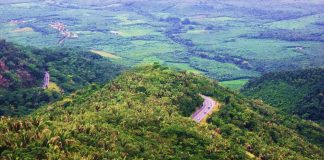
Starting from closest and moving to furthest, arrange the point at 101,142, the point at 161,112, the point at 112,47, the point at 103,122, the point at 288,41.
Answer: the point at 101,142
the point at 103,122
the point at 161,112
the point at 112,47
the point at 288,41

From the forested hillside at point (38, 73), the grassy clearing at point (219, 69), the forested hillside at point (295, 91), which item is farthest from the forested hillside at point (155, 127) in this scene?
the grassy clearing at point (219, 69)

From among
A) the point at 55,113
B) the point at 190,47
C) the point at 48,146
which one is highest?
the point at 48,146

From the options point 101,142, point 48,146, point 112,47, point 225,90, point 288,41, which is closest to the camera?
point 48,146

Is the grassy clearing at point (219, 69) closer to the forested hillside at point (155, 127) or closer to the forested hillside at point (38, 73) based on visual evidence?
the forested hillside at point (38, 73)

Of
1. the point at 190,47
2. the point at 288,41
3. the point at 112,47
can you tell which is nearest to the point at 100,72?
the point at 112,47

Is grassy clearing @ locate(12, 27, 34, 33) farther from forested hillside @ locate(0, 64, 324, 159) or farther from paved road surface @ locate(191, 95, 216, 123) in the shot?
paved road surface @ locate(191, 95, 216, 123)

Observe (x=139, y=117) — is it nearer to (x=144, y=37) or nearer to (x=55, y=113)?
(x=55, y=113)
